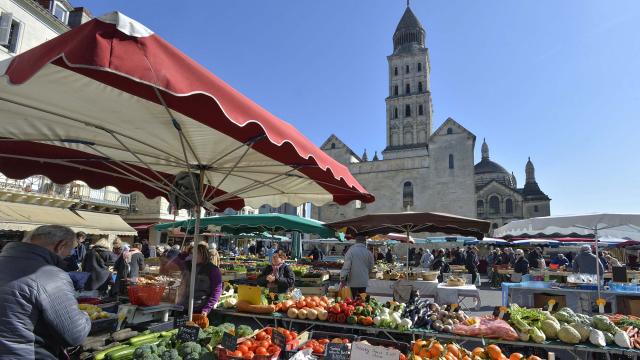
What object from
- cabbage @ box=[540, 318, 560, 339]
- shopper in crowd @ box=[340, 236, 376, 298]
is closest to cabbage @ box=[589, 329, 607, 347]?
cabbage @ box=[540, 318, 560, 339]

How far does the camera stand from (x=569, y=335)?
4.21m

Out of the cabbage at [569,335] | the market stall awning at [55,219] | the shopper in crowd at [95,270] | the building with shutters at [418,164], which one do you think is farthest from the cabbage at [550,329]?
the building with shutters at [418,164]

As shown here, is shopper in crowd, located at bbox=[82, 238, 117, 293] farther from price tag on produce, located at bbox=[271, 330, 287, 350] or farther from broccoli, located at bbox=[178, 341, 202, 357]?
price tag on produce, located at bbox=[271, 330, 287, 350]

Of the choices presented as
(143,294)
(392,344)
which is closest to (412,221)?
(392,344)

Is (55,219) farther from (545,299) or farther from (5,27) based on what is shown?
(545,299)

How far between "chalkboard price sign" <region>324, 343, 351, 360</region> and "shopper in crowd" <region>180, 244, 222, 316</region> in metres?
2.21

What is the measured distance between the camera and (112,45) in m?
1.71

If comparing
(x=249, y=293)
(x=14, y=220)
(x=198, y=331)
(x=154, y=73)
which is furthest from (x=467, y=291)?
(x=14, y=220)

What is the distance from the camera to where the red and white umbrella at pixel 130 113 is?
1.73 m

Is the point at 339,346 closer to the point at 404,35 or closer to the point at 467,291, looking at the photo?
the point at 467,291

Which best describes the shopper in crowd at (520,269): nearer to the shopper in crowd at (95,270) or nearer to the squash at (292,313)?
the squash at (292,313)

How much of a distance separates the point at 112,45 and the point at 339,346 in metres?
2.58

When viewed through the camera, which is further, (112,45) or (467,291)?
(467,291)

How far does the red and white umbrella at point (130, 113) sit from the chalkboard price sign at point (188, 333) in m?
1.25
